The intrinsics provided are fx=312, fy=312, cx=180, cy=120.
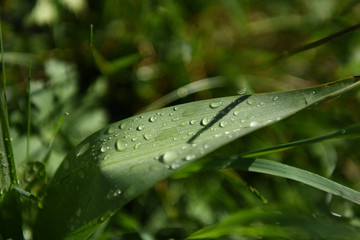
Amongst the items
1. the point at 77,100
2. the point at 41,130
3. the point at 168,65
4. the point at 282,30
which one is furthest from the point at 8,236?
the point at 282,30

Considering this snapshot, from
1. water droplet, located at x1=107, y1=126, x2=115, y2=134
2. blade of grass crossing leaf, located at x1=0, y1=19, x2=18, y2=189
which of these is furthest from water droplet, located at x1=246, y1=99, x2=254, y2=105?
blade of grass crossing leaf, located at x1=0, y1=19, x2=18, y2=189

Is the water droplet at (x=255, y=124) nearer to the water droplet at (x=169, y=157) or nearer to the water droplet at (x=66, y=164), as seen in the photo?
the water droplet at (x=169, y=157)

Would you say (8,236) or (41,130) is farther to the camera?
(41,130)

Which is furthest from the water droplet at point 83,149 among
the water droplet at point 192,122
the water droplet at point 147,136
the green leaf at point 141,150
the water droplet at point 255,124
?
the water droplet at point 255,124

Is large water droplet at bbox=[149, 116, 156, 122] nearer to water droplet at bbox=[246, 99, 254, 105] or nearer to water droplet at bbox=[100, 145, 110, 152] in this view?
water droplet at bbox=[100, 145, 110, 152]

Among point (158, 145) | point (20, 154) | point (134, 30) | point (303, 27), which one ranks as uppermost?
point (303, 27)

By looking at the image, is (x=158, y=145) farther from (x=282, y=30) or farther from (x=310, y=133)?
(x=282, y=30)
